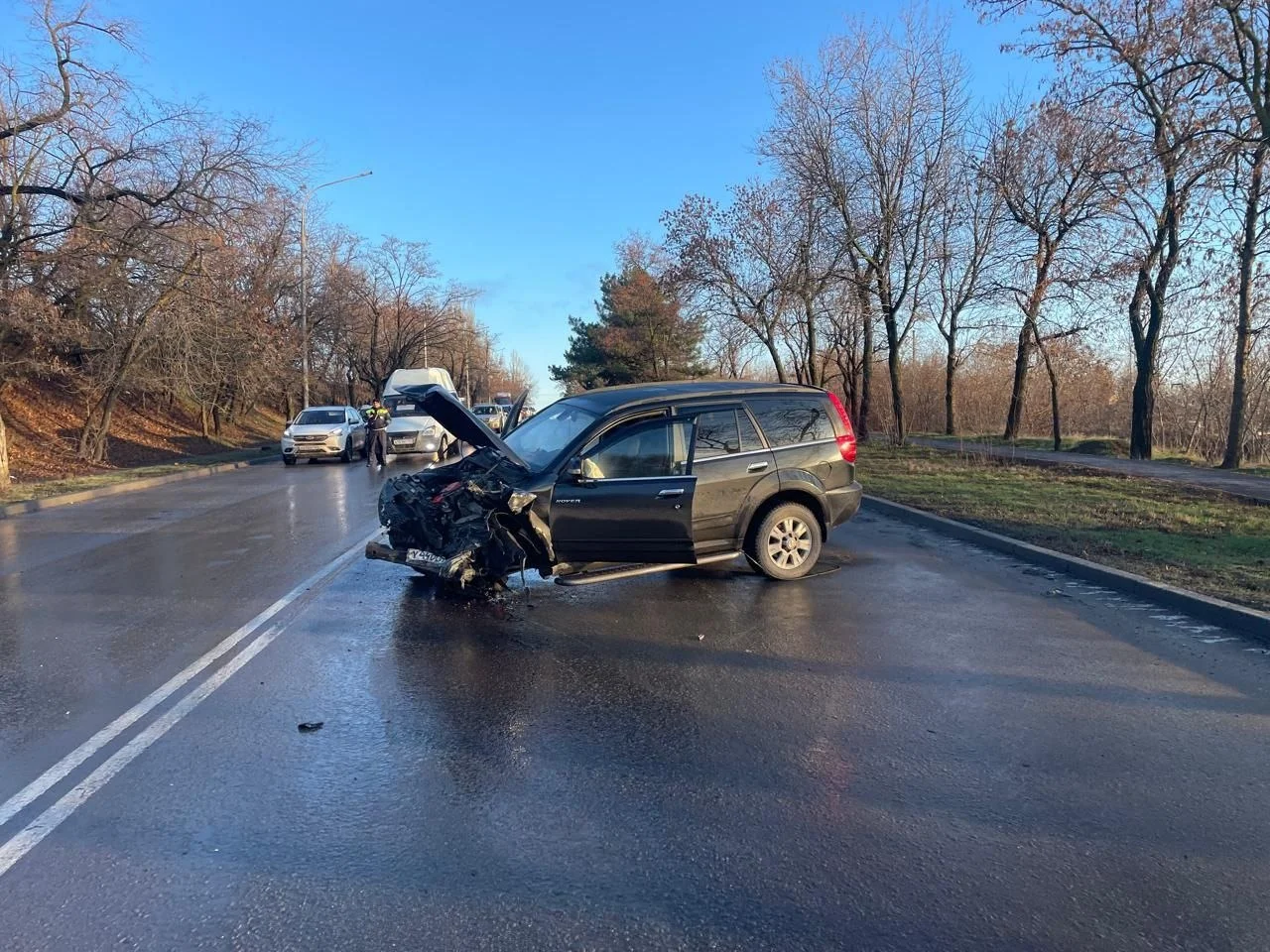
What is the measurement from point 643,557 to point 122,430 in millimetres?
29719

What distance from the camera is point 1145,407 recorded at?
2119 centimetres

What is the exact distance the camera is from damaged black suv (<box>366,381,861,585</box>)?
23.4ft

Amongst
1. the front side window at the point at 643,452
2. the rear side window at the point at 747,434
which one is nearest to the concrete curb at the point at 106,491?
→ the front side window at the point at 643,452

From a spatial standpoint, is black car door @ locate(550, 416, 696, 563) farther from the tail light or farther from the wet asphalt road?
the tail light

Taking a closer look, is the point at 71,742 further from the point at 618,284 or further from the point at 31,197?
the point at 618,284

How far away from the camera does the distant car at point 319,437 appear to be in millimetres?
24312

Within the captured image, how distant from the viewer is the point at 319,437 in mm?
24312

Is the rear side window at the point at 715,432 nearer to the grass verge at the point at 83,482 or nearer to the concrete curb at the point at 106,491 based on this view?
the concrete curb at the point at 106,491

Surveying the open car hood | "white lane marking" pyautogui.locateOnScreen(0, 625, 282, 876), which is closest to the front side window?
the open car hood

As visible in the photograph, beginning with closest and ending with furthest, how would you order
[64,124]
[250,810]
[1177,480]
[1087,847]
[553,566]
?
[1087,847], [250,810], [553,566], [1177,480], [64,124]

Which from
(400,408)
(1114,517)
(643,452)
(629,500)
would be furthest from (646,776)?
(400,408)

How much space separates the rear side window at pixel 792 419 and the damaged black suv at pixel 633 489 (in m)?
0.01

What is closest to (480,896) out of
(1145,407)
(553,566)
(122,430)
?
(553,566)

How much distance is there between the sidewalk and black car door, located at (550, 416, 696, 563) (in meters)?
9.75
